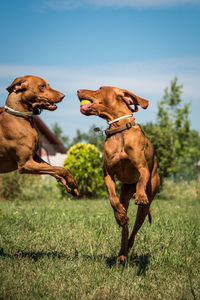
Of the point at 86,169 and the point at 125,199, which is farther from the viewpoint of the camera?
the point at 86,169

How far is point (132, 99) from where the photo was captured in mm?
4871

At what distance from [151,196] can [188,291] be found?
1470mm

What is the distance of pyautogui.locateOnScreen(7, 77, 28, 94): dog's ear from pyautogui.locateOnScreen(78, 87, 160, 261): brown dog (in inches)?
32.4

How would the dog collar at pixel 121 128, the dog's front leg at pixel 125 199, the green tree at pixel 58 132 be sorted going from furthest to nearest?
the green tree at pixel 58 132 < the dog's front leg at pixel 125 199 < the dog collar at pixel 121 128

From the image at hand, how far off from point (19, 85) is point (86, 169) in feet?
30.3

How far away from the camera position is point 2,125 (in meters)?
5.06

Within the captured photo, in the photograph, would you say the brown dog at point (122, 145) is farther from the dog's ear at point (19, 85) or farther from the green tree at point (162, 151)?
the green tree at point (162, 151)

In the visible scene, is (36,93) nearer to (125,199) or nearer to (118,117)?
(118,117)

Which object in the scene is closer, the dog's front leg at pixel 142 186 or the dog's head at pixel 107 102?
the dog's front leg at pixel 142 186

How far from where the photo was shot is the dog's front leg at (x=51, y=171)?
189 inches

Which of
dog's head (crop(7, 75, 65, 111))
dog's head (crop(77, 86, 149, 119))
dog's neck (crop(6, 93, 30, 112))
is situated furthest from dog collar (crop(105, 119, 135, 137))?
dog's neck (crop(6, 93, 30, 112))

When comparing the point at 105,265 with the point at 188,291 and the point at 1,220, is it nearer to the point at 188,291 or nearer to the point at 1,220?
the point at 188,291

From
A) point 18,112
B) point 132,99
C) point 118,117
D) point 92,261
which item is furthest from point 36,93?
Answer: point 92,261

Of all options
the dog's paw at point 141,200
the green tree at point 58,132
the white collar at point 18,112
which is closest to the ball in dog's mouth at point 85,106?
the white collar at point 18,112
